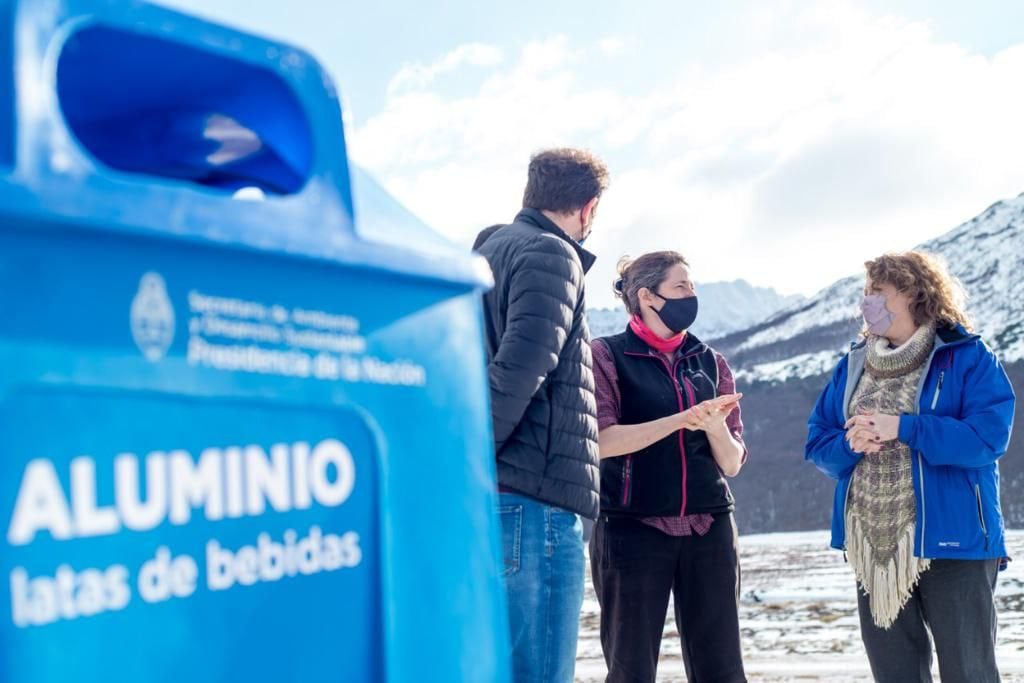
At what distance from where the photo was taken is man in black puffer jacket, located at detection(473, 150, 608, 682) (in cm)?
203

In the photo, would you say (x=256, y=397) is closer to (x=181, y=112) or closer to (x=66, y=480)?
(x=66, y=480)

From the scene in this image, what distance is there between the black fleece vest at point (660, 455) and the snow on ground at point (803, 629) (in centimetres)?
267

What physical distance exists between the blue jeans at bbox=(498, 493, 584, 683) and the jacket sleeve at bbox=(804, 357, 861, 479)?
131 centimetres

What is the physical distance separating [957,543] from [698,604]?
71 cm

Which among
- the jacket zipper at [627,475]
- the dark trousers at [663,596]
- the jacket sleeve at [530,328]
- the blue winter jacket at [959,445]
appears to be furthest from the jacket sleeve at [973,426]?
the jacket sleeve at [530,328]

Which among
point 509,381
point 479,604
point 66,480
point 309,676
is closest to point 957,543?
point 509,381

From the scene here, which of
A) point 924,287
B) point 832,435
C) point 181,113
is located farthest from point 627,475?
point 181,113

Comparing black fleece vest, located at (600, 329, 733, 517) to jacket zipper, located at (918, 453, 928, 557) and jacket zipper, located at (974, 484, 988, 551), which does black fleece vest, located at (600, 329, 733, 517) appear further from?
jacket zipper, located at (974, 484, 988, 551)

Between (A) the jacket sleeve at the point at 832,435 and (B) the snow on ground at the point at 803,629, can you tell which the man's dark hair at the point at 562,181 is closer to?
(A) the jacket sleeve at the point at 832,435

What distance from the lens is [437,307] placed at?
95 cm

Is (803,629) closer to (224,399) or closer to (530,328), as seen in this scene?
(530,328)

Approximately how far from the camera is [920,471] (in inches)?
115

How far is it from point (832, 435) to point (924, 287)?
519 mm

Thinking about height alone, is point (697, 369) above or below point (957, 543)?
above
